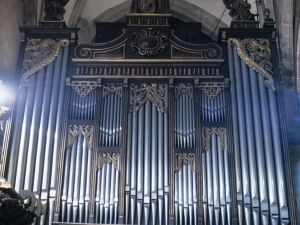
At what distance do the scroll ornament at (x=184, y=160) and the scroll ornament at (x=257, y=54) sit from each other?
220 centimetres

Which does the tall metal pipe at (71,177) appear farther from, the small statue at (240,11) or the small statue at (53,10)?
the small statue at (240,11)

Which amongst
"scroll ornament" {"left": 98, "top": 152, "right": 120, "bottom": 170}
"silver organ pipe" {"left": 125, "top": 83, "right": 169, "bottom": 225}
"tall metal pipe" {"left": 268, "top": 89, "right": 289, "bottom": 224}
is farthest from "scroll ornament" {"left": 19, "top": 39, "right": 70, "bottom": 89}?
"tall metal pipe" {"left": 268, "top": 89, "right": 289, "bottom": 224}

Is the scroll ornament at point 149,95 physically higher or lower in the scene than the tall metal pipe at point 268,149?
higher

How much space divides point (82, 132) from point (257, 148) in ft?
11.1

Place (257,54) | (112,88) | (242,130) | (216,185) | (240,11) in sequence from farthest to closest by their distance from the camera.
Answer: (240,11) < (257,54) < (112,88) < (242,130) < (216,185)

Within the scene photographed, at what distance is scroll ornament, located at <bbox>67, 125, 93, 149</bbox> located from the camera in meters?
10.7

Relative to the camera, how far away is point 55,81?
37.2 ft

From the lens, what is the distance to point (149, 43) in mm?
11555

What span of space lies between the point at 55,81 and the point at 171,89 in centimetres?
237

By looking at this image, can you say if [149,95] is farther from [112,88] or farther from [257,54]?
[257,54]

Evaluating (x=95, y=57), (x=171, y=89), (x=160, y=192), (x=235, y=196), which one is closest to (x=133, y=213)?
(x=160, y=192)

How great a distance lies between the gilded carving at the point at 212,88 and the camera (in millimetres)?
11203

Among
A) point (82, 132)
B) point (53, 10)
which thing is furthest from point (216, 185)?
point (53, 10)

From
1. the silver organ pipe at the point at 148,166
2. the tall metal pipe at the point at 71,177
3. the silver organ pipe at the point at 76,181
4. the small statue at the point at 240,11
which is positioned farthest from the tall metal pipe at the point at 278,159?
the tall metal pipe at the point at 71,177
